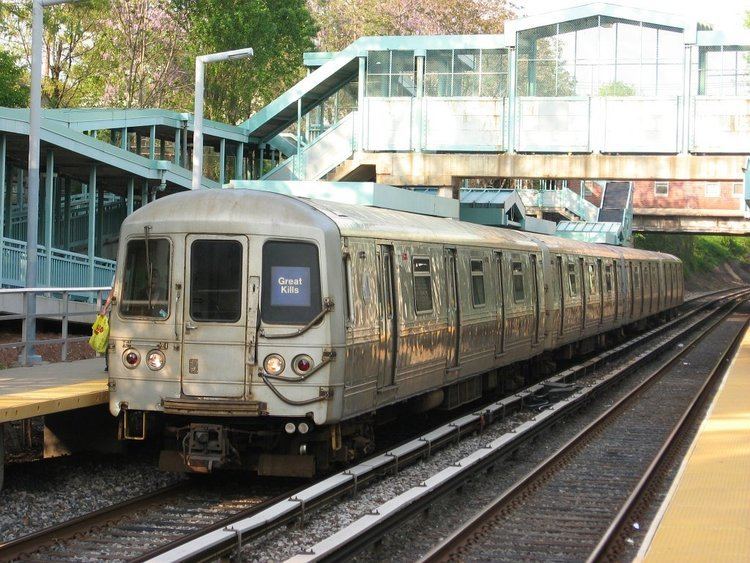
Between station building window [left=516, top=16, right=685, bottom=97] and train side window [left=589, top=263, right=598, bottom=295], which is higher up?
station building window [left=516, top=16, right=685, bottom=97]

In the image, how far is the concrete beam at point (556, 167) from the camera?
2791cm

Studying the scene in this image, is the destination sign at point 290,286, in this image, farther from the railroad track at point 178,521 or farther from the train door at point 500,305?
the train door at point 500,305

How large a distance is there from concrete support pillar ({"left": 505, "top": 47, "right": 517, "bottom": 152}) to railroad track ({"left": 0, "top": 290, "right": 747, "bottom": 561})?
57.7 feet

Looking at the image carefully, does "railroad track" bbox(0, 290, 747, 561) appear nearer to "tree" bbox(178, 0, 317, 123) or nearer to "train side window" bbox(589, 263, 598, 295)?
"train side window" bbox(589, 263, 598, 295)

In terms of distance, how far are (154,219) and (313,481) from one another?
9.52ft

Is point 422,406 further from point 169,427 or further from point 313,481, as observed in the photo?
point 169,427

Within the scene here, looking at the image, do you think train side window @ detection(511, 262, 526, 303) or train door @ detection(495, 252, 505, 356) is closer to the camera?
train door @ detection(495, 252, 505, 356)

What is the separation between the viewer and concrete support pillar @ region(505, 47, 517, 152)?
28719 mm

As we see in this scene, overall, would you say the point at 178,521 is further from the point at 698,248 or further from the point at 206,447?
the point at 698,248

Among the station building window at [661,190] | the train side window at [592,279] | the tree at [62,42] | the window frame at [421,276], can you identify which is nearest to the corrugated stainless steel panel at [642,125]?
the train side window at [592,279]

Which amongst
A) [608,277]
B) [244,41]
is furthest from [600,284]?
[244,41]

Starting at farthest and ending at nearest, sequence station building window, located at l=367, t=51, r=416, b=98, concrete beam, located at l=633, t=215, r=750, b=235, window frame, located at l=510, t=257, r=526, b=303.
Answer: concrete beam, located at l=633, t=215, r=750, b=235, station building window, located at l=367, t=51, r=416, b=98, window frame, located at l=510, t=257, r=526, b=303

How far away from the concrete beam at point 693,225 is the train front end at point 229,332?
4795 centimetres

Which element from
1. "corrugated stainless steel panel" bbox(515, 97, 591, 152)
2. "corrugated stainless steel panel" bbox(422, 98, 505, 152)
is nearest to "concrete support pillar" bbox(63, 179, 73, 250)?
"corrugated stainless steel panel" bbox(422, 98, 505, 152)
